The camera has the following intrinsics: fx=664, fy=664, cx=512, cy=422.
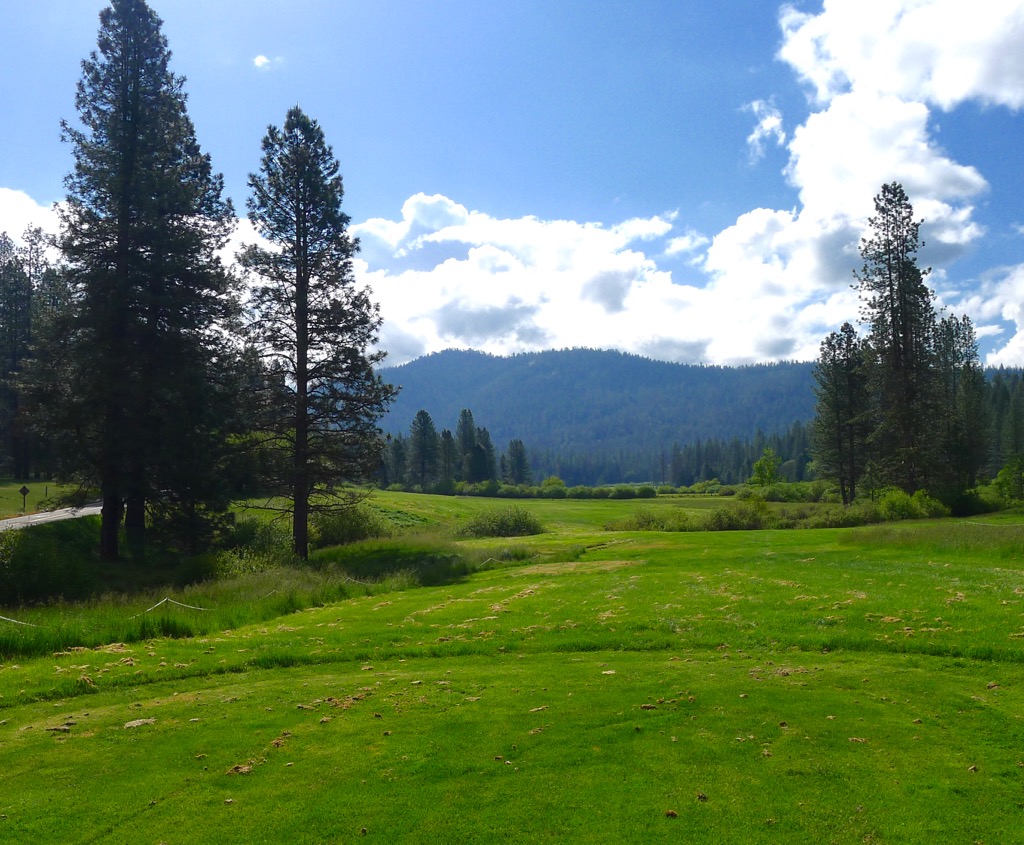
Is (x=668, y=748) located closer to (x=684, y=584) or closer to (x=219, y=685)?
(x=219, y=685)

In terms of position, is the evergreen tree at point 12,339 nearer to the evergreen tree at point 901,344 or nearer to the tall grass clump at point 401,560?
the tall grass clump at point 401,560

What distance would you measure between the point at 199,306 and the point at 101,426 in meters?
6.23

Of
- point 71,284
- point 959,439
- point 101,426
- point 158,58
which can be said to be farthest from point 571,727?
point 959,439

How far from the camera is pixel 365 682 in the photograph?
10.2 meters

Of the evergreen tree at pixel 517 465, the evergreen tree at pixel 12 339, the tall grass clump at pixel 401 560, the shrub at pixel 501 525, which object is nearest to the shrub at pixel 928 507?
the shrub at pixel 501 525

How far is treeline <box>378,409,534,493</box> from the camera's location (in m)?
119

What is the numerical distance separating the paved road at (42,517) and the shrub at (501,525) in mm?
24025

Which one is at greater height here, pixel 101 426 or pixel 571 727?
pixel 101 426

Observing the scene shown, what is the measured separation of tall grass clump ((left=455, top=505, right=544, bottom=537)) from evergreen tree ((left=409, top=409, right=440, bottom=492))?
66202 millimetres

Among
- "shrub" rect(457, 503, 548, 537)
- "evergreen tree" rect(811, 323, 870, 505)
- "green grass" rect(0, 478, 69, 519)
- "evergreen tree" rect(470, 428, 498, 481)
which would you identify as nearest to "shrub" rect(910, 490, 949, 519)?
"evergreen tree" rect(811, 323, 870, 505)

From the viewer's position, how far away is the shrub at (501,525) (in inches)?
1971

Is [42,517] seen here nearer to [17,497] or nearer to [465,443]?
[17,497]

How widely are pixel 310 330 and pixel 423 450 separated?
92.2m

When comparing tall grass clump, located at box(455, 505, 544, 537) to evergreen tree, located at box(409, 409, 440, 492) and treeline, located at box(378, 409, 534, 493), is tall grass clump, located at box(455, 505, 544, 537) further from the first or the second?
evergreen tree, located at box(409, 409, 440, 492)
